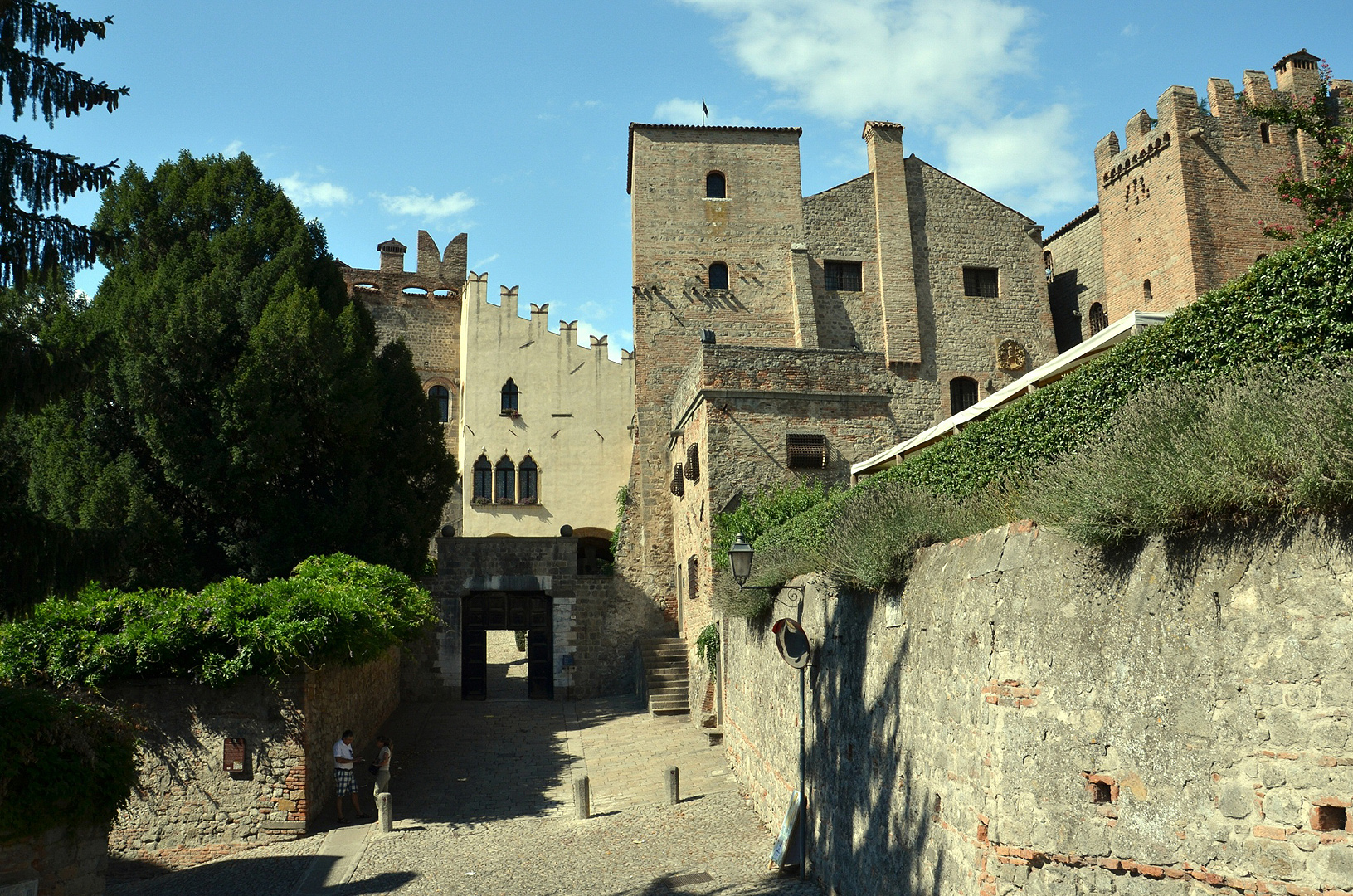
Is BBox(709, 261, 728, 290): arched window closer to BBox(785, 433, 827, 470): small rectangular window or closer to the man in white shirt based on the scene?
BBox(785, 433, 827, 470): small rectangular window

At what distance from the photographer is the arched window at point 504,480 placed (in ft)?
96.3

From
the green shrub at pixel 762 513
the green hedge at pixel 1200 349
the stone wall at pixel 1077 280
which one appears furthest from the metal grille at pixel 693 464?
the stone wall at pixel 1077 280

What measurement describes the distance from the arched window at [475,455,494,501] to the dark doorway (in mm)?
5063

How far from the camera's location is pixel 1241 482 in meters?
4.87

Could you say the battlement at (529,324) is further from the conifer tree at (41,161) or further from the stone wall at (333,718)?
the conifer tree at (41,161)

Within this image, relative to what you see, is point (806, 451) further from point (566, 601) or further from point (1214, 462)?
point (1214, 462)

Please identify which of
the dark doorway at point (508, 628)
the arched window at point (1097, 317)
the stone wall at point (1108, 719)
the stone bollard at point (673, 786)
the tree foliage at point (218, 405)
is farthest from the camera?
the arched window at point (1097, 317)

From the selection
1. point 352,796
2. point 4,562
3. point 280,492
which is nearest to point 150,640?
point 352,796

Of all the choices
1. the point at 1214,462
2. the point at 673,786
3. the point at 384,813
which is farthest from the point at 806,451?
the point at 1214,462

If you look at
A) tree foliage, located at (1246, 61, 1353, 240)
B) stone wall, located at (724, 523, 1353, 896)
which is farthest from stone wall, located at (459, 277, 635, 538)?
stone wall, located at (724, 523, 1353, 896)

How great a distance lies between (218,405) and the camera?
1855 cm

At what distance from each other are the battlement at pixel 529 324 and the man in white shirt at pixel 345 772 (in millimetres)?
17035

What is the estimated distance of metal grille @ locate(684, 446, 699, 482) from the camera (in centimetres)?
2134

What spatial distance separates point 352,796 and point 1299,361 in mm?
13426
